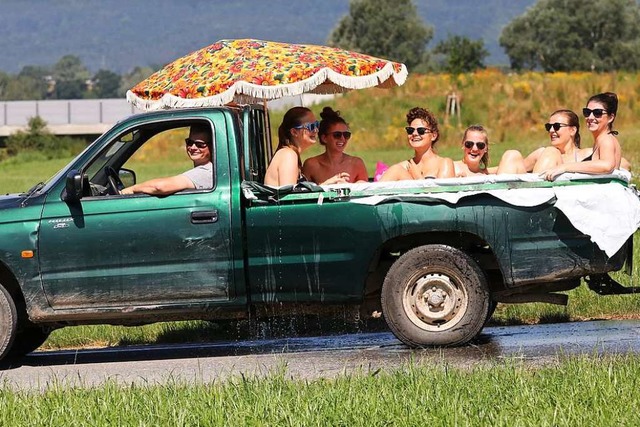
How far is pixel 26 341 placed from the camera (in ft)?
35.7

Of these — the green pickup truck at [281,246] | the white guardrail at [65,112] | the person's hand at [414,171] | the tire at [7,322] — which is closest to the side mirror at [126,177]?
the green pickup truck at [281,246]

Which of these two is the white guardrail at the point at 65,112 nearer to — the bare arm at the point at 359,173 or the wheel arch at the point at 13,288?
the bare arm at the point at 359,173

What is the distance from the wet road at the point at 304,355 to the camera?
9266mm

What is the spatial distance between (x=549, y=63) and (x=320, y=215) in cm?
12438

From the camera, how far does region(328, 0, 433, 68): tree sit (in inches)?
5915

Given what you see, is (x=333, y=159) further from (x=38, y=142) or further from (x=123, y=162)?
(x=38, y=142)

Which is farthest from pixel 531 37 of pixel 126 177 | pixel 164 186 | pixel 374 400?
pixel 374 400

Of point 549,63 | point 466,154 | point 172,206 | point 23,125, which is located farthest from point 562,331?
point 549,63

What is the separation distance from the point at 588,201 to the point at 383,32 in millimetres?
144668

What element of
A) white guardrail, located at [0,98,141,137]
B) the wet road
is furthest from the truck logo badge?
white guardrail, located at [0,98,141,137]

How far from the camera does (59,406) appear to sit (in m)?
7.54

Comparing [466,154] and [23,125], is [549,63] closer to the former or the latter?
Result: [23,125]

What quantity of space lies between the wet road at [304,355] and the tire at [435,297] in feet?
0.44

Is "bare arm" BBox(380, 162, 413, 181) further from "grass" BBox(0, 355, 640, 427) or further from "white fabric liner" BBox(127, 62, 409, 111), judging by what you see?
"grass" BBox(0, 355, 640, 427)
